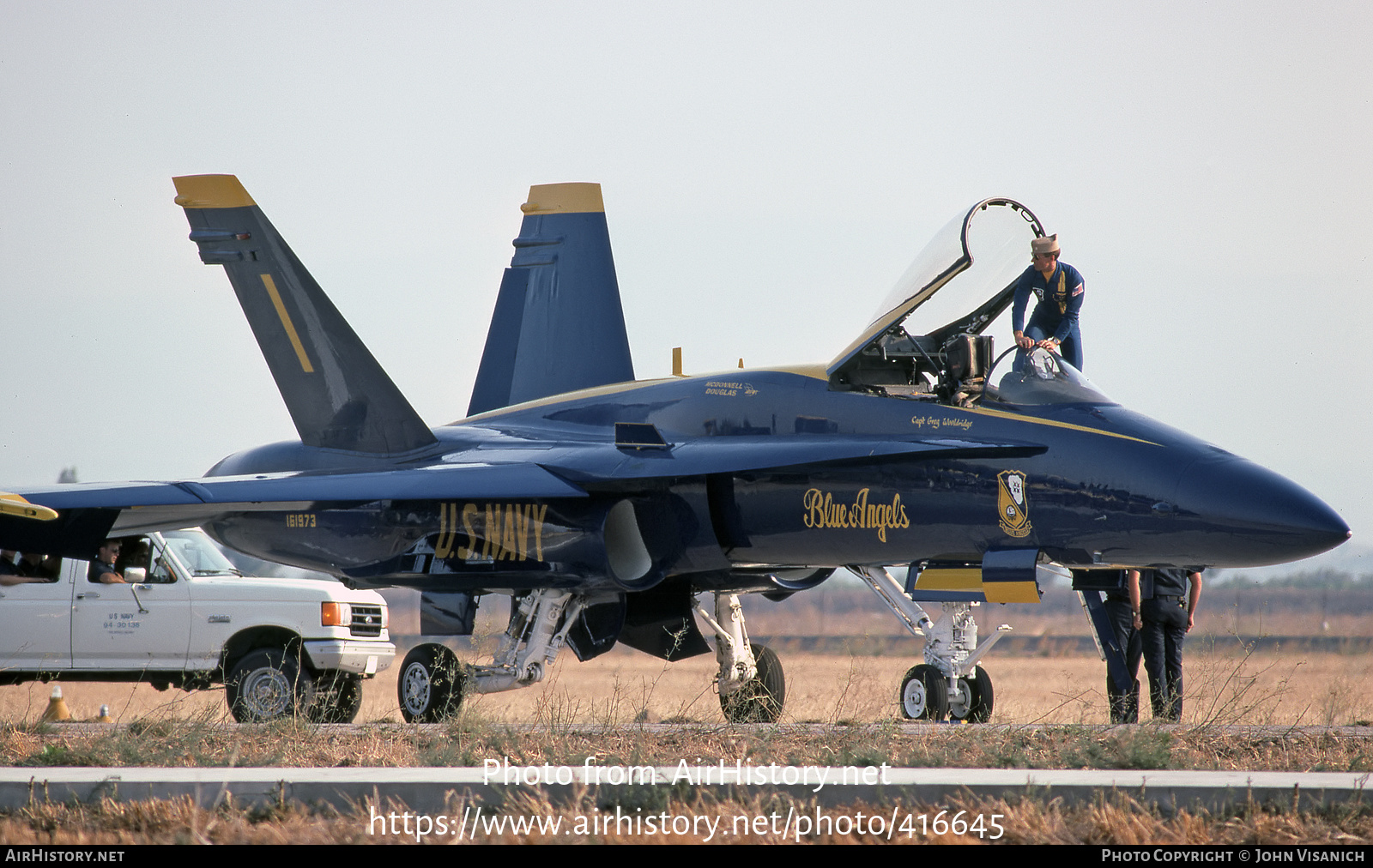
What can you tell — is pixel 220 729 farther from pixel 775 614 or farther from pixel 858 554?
pixel 775 614

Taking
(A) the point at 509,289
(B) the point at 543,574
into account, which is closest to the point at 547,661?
(B) the point at 543,574

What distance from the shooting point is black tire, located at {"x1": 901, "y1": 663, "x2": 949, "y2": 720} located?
10.4 metres

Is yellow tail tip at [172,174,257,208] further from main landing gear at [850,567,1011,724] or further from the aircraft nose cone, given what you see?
the aircraft nose cone

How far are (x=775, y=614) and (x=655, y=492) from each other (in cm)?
4759

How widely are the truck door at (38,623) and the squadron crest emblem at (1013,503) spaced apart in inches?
327

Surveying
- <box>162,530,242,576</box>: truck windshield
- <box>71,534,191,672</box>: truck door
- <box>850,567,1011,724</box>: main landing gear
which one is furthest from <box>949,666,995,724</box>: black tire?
<box>162,530,242,576</box>: truck windshield

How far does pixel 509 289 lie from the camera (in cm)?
1655

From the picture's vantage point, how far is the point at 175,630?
482 inches

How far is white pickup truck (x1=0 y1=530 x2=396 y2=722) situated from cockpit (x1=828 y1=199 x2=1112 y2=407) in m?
5.36

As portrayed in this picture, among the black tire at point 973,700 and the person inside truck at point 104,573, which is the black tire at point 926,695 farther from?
the person inside truck at point 104,573

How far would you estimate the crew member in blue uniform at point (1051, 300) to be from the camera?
9836mm

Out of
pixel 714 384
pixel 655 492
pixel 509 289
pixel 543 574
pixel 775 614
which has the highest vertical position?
pixel 509 289

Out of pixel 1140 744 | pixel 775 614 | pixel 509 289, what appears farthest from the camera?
pixel 775 614

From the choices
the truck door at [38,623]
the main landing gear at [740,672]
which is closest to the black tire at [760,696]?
the main landing gear at [740,672]
